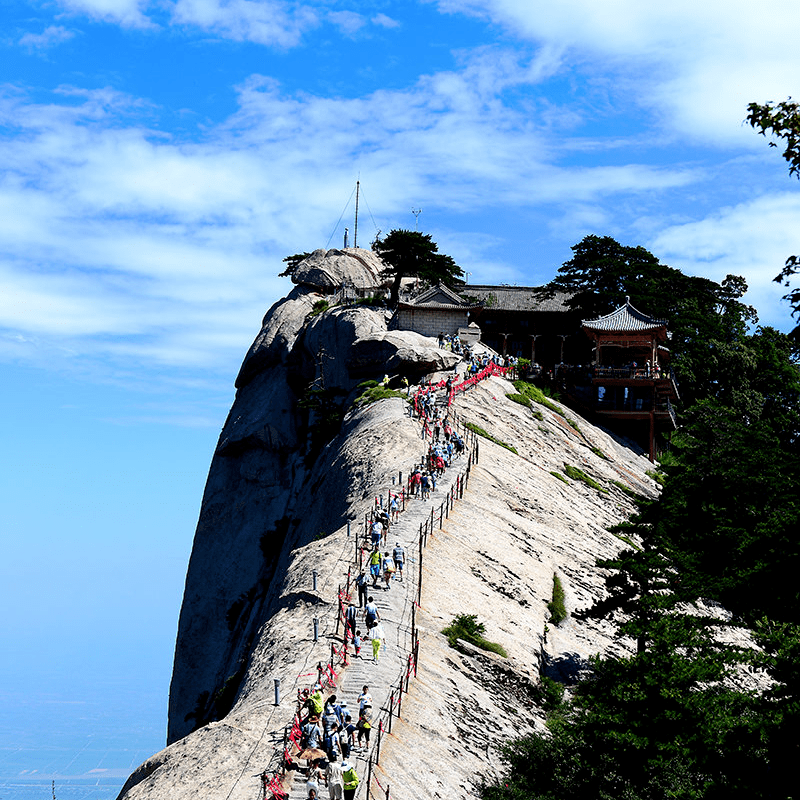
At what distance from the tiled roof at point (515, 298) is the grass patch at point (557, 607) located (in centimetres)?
5123

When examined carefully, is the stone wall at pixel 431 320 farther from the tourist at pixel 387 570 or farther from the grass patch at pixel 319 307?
the tourist at pixel 387 570

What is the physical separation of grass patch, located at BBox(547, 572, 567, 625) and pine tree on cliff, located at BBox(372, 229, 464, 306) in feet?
151

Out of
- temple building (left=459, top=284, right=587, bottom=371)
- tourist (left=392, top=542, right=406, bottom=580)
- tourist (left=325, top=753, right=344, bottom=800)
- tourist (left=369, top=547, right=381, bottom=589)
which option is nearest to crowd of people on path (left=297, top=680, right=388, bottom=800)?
tourist (left=325, top=753, right=344, bottom=800)

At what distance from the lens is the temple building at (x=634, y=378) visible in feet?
254

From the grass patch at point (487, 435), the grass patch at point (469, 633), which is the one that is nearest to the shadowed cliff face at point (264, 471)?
the grass patch at point (487, 435)

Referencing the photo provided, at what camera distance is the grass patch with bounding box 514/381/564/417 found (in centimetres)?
6994

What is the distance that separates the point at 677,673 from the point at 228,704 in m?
16.9

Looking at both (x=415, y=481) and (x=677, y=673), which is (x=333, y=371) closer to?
(x=415, y=481)

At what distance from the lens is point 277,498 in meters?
79.0

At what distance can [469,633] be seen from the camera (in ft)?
111

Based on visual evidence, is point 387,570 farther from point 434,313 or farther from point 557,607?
point 434,313

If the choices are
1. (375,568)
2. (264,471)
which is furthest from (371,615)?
(264,471)

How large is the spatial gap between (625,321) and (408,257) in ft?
63.2

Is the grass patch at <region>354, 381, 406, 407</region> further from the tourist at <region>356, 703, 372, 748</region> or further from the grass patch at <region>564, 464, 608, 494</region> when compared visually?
the tourist at <region>356, 703, 372, 748</region>
